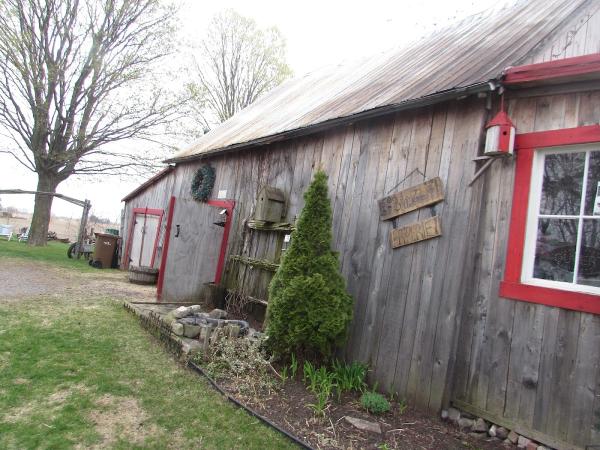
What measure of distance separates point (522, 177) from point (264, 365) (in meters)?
3.07

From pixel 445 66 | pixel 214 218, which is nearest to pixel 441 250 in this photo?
pixel 445 66

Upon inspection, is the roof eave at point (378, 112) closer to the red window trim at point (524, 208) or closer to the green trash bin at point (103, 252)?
the red window trim at point (524, 208)

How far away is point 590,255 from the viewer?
3.03 m

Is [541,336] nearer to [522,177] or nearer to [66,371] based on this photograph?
[522,177]

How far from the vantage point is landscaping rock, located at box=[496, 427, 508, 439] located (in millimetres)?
3168

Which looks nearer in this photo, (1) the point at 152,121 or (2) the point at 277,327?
(2) the point at 277,327

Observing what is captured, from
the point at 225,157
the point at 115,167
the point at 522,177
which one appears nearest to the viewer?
the point at 522,177

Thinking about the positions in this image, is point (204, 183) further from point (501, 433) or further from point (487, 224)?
point (501, 433)

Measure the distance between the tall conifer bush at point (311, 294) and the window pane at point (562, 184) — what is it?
2060 mm

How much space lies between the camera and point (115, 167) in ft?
49.7

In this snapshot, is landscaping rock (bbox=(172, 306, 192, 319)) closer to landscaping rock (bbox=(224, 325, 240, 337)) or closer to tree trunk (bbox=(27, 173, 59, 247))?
landscaping rock (bbox=(224, 325, 240, 337))

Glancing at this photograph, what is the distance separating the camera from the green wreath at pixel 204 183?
8523mm

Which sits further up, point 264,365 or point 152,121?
point 152,121

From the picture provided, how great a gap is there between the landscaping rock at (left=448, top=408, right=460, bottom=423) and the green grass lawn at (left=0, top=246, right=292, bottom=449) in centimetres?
158
